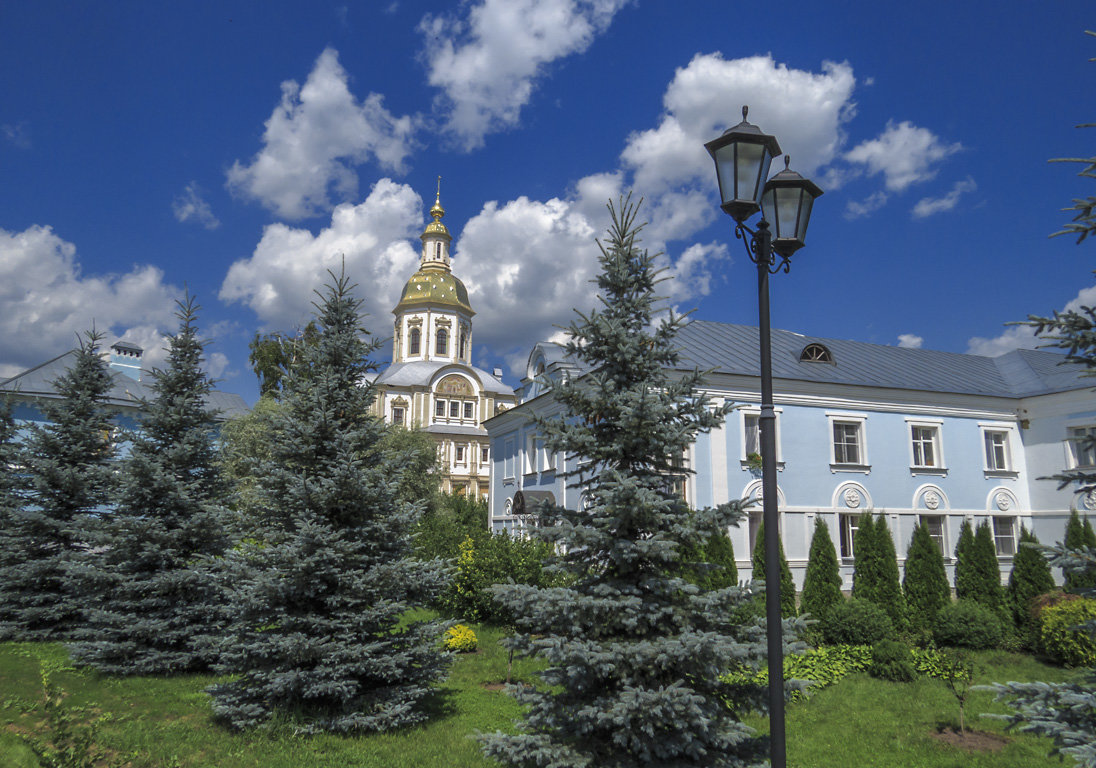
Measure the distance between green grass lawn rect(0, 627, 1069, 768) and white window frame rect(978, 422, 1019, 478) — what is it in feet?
32.3

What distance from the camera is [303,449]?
8.82 m

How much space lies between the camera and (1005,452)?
22.1m

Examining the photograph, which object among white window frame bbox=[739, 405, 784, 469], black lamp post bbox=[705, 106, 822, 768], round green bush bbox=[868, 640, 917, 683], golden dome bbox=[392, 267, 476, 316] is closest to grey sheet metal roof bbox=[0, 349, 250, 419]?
white window frame bbox=[739, 405, 784, 469]

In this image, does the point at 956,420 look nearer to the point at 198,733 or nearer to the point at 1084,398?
the point at 1084,398

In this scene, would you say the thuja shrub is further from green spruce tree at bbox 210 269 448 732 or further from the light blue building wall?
green spruce tree at bbox 210 269 448 732

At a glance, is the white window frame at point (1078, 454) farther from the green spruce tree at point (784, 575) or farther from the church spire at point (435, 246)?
the church spire at point (435, 246)

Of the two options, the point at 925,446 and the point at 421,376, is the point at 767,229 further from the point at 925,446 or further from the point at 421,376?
the point at 421,376

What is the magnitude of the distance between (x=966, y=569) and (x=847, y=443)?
4390 millimetres

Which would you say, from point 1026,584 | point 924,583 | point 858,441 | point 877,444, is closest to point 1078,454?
point 1026,584

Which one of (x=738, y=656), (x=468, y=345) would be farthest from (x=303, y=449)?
(x=468, y=345)

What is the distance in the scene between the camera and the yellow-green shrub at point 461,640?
12.9 meters

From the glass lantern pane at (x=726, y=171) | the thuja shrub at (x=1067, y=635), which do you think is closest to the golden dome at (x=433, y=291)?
the thuja shrub at (x=1067, y=635)

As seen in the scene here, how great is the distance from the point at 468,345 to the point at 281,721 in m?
53.6

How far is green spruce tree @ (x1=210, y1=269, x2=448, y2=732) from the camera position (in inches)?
318
